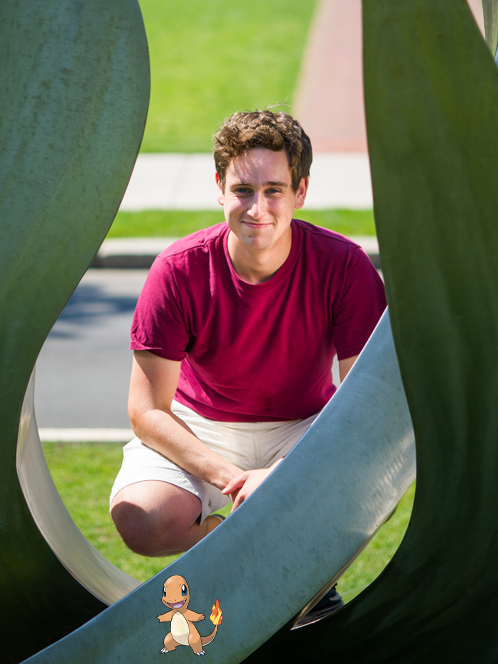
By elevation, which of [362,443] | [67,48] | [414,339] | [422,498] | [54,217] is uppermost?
[67,48]

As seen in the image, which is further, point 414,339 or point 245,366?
point 245,366

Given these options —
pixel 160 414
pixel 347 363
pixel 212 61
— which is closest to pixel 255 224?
pixel 347 363

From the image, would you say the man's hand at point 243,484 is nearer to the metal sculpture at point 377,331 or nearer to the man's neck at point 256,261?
the metal sculpture at point 377,331

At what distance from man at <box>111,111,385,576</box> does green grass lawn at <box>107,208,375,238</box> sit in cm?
590

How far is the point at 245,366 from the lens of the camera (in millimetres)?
3199

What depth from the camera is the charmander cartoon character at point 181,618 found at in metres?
2.24

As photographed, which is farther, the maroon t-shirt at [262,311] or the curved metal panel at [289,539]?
the maroon t-shirt at [262,311]

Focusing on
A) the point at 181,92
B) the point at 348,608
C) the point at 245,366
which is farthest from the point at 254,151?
the point at 181,92

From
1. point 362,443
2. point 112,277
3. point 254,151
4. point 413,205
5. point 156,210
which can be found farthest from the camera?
point 156,210

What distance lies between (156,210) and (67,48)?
7877 mm

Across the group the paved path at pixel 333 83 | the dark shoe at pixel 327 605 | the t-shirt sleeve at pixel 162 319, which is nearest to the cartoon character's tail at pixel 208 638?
the dark shoe at pixel 327 605

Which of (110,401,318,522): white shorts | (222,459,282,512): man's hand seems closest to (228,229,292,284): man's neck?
(110,401,318,522): white shorts

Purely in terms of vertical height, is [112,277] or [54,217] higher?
[54,217]

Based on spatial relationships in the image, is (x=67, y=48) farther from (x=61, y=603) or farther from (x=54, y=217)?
(x=61, y=603)
